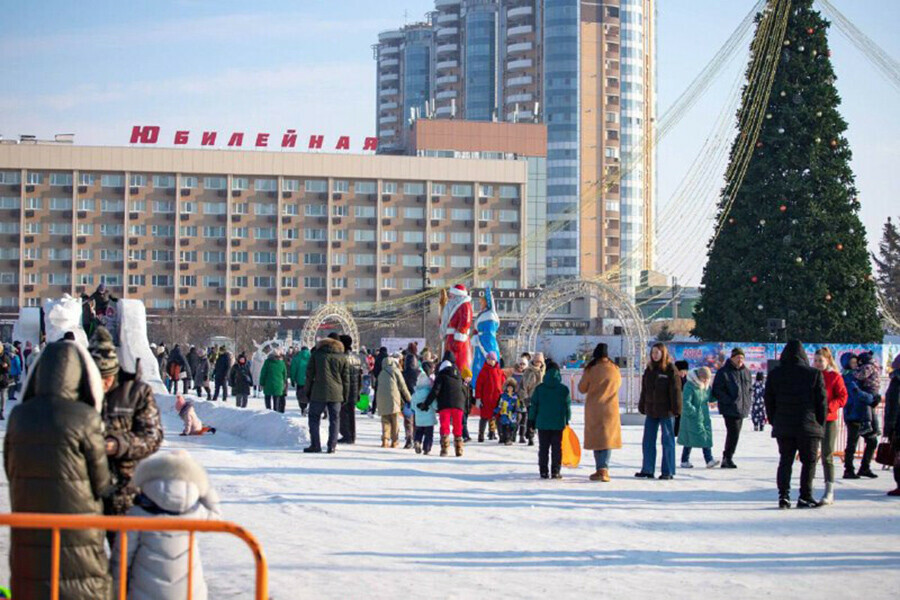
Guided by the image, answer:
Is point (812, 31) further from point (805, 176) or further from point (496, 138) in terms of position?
point (496, 138)

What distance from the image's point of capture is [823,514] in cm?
1295

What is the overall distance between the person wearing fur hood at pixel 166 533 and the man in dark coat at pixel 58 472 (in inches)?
7.5

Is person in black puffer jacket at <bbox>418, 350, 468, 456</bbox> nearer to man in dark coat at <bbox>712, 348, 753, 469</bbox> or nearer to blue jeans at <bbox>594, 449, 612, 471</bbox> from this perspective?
blue jeans at <bbox>594, 449, 612, 471</bbox>

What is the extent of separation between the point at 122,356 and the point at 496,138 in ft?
299

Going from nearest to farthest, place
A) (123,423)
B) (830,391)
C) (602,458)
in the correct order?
(123,423) < (830,391) < (602,458)

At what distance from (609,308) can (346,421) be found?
12623 millimetres

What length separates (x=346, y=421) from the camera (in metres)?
21.0

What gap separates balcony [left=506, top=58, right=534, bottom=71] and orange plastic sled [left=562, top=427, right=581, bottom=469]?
397 feet

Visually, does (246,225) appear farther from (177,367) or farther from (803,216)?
(803,216)

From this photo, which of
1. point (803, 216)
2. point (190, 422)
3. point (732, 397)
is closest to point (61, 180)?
point (803, 216)

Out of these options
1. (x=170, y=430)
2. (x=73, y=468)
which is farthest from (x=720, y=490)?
(x=170, y=430)

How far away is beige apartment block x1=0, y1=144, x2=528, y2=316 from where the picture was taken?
354ft

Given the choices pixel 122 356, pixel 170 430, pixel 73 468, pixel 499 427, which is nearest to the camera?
pixel 73 468

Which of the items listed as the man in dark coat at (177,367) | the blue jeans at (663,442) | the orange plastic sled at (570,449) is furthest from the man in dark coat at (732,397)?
the man in dark coat at (177,367)
